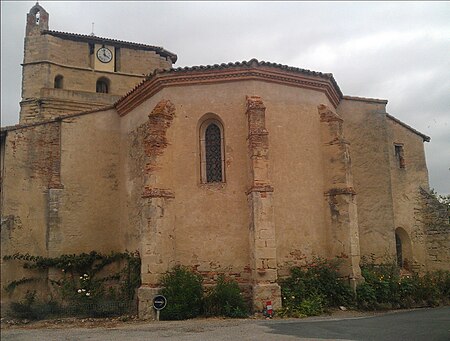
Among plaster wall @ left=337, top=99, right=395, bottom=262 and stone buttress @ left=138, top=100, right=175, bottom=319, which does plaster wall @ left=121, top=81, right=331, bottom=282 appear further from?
plaster wall @ left=337, top=99, right=395, bottom=262

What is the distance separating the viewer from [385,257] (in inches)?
667

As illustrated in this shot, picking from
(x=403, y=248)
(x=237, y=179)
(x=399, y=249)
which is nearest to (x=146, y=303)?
(x=237, y=179)

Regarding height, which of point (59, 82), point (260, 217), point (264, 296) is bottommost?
point (264, 296)

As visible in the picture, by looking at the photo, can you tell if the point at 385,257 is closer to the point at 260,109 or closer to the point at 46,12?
the point at 260,109

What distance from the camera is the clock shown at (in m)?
26.8

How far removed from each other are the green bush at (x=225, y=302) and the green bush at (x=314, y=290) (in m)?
1.21

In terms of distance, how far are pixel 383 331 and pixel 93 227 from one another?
1104cm

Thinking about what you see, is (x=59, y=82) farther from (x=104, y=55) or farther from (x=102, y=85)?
(x=104, y=55)

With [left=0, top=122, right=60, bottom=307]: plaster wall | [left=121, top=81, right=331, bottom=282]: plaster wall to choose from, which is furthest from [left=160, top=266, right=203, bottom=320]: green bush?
[left=0, top=122, right=60, bottom=307]: plaster wall

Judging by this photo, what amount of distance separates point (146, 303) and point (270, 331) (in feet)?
14.4

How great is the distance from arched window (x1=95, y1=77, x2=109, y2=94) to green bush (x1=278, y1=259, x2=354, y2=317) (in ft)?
59.9

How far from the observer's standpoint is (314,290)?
1348 cm

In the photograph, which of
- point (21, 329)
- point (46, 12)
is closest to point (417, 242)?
point (21, 329)

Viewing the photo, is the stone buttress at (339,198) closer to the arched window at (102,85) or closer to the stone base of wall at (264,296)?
the stone base of wall at (264,296)
